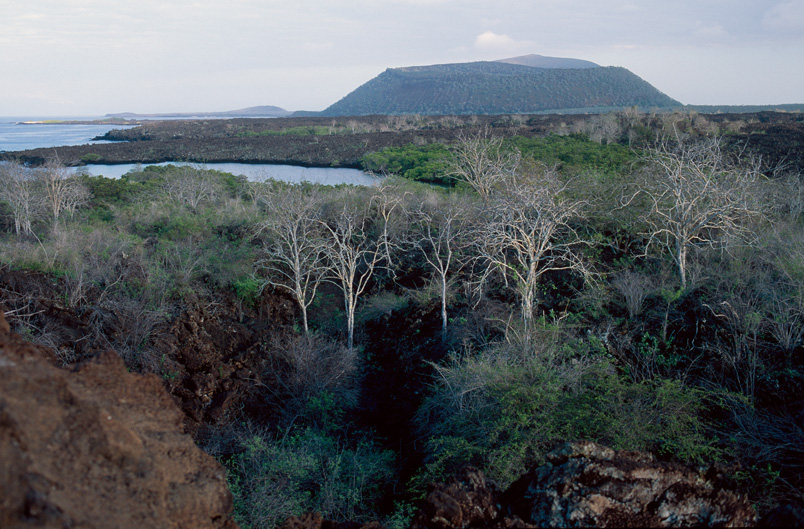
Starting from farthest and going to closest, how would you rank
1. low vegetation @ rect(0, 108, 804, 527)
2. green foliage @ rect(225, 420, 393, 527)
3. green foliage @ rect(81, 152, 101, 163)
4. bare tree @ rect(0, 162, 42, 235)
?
green foliage @ rect(81, 152, 101, 163) < bare tree @ rect(0, 162, 42, 235) < low vegetation @ rect(0, 108, 804, 527) < green foliage @ rect(225, 420, 393, 527)

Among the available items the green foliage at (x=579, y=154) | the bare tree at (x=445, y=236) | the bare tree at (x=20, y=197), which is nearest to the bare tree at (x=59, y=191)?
the bare tree at (x=20, y=197)

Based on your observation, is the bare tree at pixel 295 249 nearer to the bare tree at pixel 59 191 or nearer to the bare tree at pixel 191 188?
the bare tree at pixel 191 188

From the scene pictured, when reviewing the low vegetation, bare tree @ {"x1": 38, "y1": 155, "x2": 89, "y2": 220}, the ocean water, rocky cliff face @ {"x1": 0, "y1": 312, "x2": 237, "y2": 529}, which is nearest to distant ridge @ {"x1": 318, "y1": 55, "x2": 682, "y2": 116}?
the ocean water

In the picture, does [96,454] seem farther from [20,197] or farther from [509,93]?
[509,93]

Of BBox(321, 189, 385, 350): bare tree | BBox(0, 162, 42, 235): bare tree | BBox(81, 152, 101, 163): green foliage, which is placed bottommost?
BBox(321, 189, 385, 350): bare tree

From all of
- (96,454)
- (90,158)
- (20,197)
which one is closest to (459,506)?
(96,454)

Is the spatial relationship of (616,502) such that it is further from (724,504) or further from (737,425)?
(737,425)

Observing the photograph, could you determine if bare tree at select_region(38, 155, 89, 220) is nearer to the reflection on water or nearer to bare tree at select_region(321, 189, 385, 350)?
bare tree at select_region(321, 189, 385, 350)

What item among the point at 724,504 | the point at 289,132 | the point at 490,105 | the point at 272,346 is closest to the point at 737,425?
the point at 724,504
